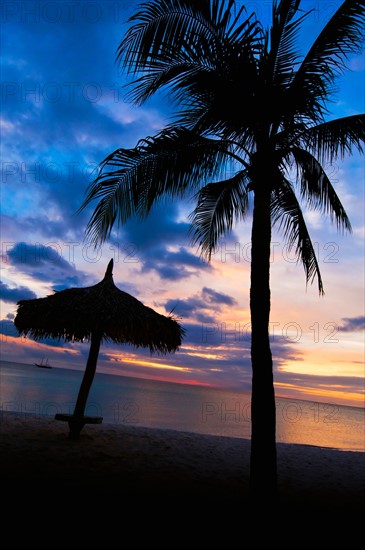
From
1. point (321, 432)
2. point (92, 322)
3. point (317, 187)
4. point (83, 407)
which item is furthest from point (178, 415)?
point (317, 187)

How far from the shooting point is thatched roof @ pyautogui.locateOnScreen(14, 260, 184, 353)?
796cm

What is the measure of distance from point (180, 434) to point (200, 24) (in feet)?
30.4

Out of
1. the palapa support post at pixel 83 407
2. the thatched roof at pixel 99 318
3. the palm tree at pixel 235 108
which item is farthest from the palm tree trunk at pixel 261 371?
the palapa support post at pixel 83 407

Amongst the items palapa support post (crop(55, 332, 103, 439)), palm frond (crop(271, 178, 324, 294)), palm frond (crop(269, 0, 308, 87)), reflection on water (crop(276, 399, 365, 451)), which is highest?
palm frond (crop(269, 0, 308, 87))

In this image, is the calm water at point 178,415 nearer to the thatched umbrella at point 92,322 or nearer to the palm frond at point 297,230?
the thatched umbrella at point 92,322

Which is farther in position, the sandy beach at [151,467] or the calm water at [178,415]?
the calm water at [178,415]

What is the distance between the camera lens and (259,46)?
17.0ft

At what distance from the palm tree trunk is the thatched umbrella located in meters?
3.87

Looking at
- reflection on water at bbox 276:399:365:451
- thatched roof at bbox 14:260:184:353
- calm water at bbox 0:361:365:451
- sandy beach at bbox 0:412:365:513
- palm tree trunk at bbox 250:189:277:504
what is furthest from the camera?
calm water at bbox 0:361:365:451

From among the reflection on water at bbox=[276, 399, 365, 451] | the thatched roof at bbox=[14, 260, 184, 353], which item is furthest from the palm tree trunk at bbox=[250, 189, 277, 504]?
the reflection on water at bbox=[276, 399, 365, 451]

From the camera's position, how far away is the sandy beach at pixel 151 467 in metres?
5.38

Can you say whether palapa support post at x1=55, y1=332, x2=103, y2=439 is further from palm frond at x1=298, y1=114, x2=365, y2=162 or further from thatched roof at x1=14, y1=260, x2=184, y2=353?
palm frond at x1=298, y1=114, x2=365, y2=162

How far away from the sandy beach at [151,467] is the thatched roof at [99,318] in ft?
7.01

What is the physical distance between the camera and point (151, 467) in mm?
6684
